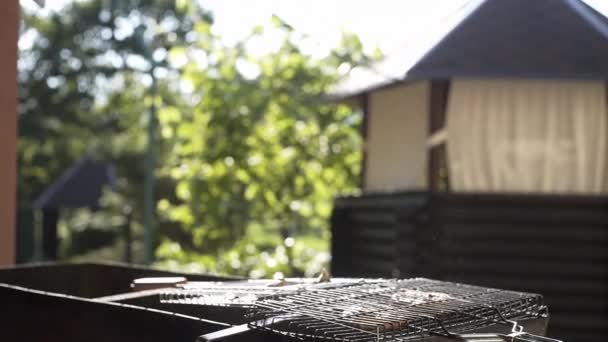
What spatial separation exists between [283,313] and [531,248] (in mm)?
6317

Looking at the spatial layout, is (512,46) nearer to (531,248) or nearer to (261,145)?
(531,248)

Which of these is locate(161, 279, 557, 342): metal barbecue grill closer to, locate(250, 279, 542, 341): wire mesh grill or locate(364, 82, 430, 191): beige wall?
locate(250, 279, 542, 341): wire mesh grill

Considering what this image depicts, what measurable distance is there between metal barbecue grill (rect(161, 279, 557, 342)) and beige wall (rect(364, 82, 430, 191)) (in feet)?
19.4

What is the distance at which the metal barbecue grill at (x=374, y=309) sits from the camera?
88.7 inches

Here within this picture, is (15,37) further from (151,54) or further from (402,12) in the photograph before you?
(151,54)

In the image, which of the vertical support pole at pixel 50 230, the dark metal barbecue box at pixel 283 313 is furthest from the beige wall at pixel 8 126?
the vertical support pole at pixel 50 230

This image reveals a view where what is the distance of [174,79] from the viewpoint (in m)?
18.9

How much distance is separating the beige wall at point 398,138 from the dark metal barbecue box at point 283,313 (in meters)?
5.85

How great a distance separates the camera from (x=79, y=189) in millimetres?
15688

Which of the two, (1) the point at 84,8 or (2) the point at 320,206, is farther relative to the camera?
(1) the point at 84,8

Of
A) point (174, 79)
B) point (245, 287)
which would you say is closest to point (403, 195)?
point (245, 287)

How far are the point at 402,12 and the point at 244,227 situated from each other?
20.7ft

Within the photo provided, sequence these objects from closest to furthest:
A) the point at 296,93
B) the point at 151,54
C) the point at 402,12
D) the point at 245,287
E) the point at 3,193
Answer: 1. the point at 245,287
2. the point at 3,193
3. the point at 402,12
4. the point at 296,93
5. the point at 151,54

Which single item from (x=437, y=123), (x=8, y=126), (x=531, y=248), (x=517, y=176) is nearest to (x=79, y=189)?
(x=437, y=123)
